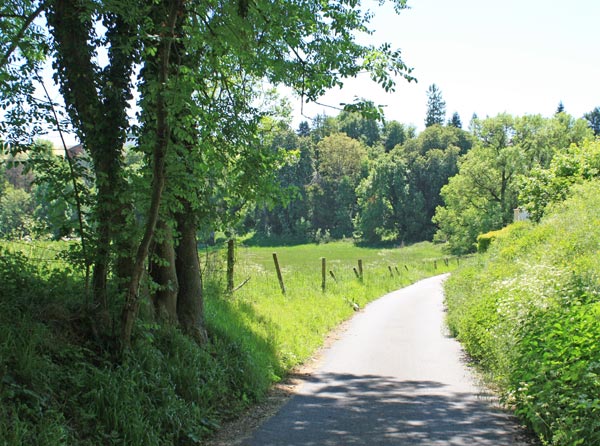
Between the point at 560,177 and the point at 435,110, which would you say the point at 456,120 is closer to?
the point at 435,110

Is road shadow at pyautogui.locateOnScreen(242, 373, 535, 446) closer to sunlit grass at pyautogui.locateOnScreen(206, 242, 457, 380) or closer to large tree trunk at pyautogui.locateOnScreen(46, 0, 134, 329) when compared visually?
sunlit grass at pyautogui.locateOnScreen(206, 242, 457, 380)

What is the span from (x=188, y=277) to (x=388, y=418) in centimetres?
406

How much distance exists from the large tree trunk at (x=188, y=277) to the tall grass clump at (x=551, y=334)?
4872 mm

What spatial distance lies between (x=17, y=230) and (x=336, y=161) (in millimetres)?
108551

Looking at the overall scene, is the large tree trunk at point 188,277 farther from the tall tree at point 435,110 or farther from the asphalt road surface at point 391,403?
the tall tree at point 435,110

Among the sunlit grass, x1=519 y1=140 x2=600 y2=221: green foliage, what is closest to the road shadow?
the sunlit grass

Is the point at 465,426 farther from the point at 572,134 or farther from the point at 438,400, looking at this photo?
the point at 572,134

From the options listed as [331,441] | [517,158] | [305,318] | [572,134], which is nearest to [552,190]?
[305,318]

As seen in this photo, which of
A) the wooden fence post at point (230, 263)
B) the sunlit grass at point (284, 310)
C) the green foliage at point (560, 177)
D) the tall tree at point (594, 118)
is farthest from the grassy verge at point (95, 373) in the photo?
the tall tree at point (594, 118)

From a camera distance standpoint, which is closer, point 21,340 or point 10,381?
point 10,381

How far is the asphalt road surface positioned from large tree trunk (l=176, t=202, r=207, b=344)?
2099 millimetres

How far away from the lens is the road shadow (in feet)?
22.1

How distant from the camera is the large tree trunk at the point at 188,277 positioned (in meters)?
9.46

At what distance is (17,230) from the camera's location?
26.9 feet
